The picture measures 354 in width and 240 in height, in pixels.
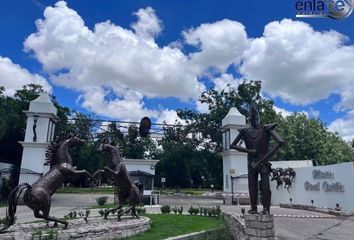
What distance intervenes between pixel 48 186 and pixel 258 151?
5000 mm

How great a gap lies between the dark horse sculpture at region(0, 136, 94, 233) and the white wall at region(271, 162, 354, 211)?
1324cm

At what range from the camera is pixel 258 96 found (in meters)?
38.4

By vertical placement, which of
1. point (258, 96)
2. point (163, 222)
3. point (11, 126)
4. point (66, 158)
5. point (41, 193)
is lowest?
point (163, 222)

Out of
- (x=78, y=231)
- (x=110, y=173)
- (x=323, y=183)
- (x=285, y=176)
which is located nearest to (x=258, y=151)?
(x=78, y=231)

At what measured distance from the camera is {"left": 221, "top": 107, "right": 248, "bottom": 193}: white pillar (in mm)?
23219

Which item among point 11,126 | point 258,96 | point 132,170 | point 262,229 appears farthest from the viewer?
point 258,96

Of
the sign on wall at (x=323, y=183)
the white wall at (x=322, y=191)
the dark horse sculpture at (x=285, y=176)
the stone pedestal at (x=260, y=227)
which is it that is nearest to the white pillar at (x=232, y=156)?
the dark horse sculpture at (x=285, y=176)

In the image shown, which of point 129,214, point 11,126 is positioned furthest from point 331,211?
point 11,126

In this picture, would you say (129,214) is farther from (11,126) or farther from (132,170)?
(11,126)

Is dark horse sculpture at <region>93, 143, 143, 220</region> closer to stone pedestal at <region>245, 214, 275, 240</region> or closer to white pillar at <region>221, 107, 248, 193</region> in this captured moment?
stone pedestal at <region>245, 214, 275, 240</region>

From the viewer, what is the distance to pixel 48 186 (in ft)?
27.2

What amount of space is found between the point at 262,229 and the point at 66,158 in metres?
5.16

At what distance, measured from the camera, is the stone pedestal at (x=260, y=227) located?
698 cm

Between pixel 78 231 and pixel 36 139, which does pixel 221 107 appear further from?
pixel 78 231
